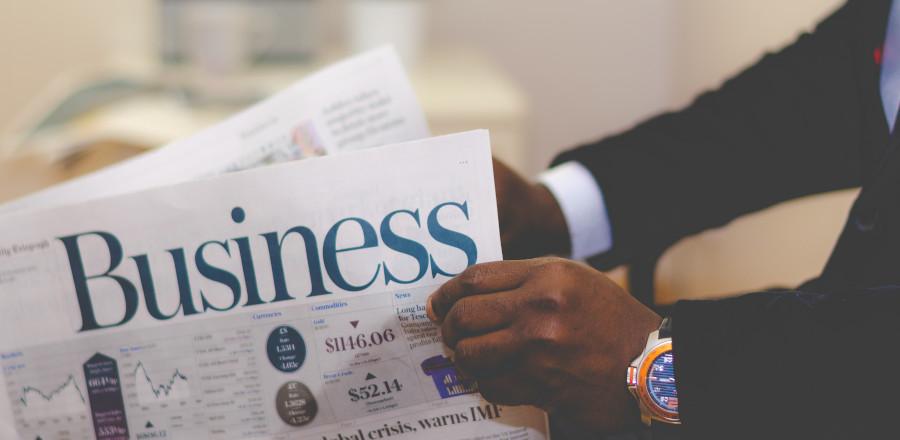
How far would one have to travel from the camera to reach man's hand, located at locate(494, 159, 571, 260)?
64 cm

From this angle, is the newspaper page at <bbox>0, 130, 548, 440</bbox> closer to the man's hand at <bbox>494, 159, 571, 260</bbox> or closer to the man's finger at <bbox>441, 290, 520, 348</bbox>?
the man's finger at <bbox>441, 290, 520, 348</bbox>

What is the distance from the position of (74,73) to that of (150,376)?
1401 mm

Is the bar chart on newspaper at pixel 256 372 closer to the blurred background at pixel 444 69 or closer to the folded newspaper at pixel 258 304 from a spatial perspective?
the folded newspaper at pixel 258 304

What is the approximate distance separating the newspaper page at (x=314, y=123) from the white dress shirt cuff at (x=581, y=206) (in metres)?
0.22

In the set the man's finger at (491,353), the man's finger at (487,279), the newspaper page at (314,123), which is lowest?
the man's finger at (491,353)

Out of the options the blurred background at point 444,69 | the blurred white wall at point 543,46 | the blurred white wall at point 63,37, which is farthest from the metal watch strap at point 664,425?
the blurred white wall at point 63,37

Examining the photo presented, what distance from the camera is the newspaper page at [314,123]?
1.75ft

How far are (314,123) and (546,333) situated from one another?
0.27m

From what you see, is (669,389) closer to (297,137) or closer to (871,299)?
(871,299)

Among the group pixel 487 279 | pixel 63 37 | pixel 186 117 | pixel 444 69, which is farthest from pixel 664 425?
pixel 63 37

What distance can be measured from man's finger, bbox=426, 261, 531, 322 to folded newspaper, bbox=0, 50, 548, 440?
0.03 metres

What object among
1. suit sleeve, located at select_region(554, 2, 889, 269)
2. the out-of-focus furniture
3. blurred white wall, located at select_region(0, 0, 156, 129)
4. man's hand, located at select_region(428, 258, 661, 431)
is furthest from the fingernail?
blurred white wall, located at select_region(0, 0, 156, 129)

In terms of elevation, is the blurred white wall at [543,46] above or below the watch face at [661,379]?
above

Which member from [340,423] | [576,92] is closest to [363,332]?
[340,423]
